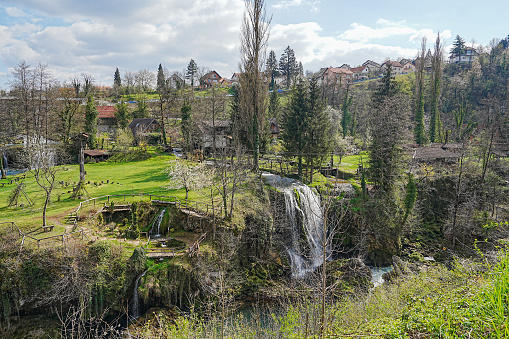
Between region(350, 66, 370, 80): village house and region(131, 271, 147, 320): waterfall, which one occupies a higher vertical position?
region(350, 66, 370, 80): village house

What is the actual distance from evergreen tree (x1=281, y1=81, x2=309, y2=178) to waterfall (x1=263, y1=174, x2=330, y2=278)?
4.87 meters

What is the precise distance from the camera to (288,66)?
94938 millimetres

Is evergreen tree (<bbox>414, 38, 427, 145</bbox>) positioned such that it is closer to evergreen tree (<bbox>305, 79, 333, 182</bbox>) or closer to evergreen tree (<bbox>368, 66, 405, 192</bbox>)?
evergreen tree (<bbox>368, 66, 405, 192</bbox>)

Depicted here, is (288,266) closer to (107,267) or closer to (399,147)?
(107,267)

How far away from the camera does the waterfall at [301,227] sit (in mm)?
24188

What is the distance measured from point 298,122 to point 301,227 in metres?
11.4

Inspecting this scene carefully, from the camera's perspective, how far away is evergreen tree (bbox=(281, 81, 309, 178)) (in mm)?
30844

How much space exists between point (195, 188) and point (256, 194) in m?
5.57

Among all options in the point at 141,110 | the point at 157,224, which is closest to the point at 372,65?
the point at 141,110

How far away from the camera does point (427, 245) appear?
1062 inches

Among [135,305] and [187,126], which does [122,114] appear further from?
[135,305]

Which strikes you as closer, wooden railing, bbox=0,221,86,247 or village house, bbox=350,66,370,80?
wooden railing, bbox=0,221,86,247

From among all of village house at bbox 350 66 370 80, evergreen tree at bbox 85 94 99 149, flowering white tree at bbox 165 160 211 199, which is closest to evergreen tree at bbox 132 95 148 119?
evergreen tree at bbox 85 94 99 149

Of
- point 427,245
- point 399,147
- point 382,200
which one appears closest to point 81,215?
point 382,200
